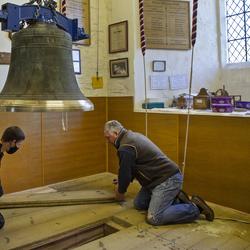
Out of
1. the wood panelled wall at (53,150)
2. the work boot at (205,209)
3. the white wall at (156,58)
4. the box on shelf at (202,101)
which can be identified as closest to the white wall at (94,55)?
the white wall at (156,58)

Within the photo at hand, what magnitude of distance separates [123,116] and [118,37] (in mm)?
1005

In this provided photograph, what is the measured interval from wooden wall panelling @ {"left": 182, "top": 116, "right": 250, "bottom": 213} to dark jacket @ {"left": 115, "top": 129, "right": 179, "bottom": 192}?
0.57 meters

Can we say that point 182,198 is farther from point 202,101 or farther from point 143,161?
point 202,101

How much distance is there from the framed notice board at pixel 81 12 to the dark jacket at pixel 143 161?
179cm

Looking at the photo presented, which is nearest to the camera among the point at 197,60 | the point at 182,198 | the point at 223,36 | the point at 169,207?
the point at 169,207

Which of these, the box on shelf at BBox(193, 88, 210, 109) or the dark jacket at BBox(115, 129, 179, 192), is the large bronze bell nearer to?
the dark jacket at BBox(115, 129, 179, 192)

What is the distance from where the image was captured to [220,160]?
316cm

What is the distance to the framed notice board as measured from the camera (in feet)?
12.9

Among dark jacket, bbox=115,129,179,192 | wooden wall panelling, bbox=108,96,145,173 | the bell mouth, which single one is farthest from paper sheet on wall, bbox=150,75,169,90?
the bell mouth

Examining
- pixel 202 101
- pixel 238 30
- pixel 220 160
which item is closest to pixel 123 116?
pixel 202 101

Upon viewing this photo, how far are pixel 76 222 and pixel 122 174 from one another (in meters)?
0.56

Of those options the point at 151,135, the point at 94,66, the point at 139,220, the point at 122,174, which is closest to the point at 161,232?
the point at 139,220

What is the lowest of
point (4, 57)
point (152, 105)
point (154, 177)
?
point (154, 177)

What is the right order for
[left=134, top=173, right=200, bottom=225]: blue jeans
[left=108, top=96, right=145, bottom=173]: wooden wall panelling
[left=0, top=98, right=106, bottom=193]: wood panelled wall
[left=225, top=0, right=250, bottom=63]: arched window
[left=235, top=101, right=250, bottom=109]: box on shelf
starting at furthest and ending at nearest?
[left=225, top=0, right=250, bottom=63]: arched window → [left=108, top=96, right=145, bottom=173]: wooden wall panelling → [left=0, top=98, right=106, bottom=193]: wood panelled wall → [left=235, top=101, right=250, bottom=109]: box on shelf → [left=134, top=173, right=200, bottom=225]: blue jeans
